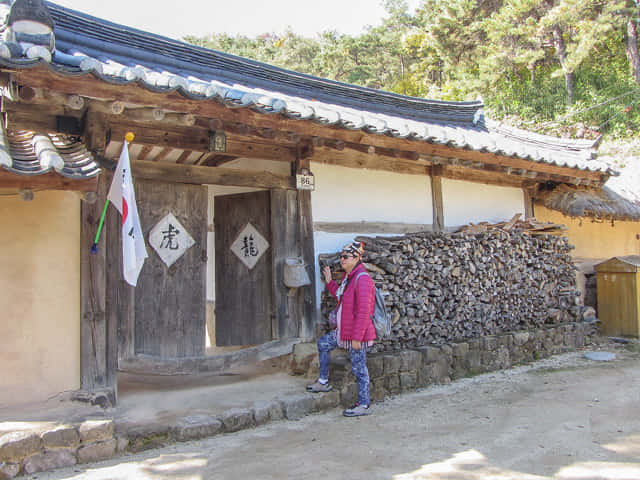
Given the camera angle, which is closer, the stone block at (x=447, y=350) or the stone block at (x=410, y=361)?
the stone block at (x=410, y=361)

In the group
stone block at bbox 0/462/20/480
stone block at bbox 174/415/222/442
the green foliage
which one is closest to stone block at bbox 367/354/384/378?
stone block at bbox 174/415/222/442

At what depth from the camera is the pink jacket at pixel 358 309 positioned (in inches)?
202

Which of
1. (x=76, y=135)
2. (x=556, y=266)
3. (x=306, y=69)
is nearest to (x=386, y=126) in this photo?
(x=76, y=135)

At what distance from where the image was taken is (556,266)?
870cm

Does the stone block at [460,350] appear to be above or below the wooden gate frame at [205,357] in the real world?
below

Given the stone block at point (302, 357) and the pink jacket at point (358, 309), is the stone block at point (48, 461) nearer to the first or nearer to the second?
the pink jacket at point (358, 309)

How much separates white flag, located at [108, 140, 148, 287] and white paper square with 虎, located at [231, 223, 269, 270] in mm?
2513

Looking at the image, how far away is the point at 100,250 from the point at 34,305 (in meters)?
0.73

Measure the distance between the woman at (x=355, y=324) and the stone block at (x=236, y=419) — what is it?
0.87 metres

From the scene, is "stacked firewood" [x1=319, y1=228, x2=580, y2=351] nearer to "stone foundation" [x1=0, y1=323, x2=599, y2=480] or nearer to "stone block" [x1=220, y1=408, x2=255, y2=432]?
"stone foundation" [x1=0, y1=323, x2=599, y2=480]

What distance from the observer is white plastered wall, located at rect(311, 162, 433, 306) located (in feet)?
22.1

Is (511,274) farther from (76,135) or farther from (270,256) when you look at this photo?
(76,135)

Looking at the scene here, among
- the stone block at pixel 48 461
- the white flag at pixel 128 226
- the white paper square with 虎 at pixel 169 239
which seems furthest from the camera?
the white paper square with 虎 at pixel 169 239

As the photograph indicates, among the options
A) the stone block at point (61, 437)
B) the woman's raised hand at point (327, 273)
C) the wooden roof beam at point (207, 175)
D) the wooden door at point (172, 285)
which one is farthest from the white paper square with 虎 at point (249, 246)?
the stone block at point (61, 437)
